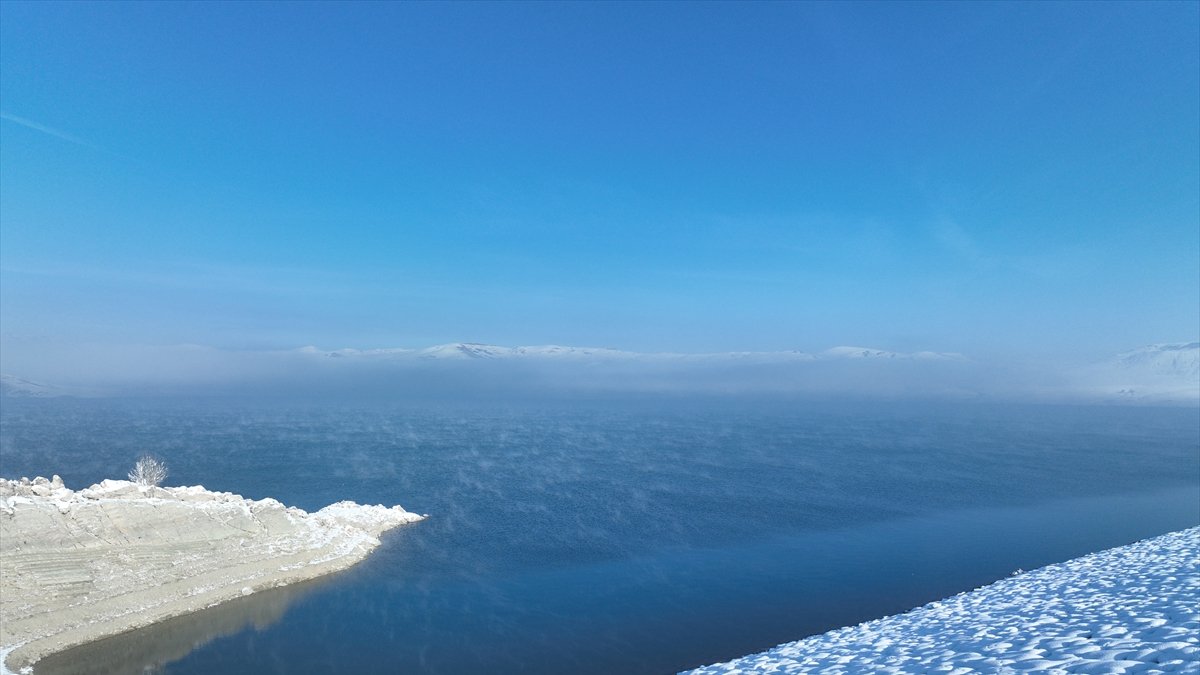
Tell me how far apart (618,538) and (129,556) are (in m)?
26.4

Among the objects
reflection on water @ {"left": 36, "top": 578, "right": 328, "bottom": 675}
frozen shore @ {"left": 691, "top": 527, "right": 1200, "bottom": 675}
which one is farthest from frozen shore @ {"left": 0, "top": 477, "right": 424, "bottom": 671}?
frozen shore @ {"left": 691, "top": 527, "right": 1200, "bottom": 675}

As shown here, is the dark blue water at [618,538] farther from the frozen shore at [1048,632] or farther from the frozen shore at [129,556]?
the frozen shore at [1048,632]

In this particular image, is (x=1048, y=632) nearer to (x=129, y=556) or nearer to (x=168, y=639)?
(x=168, y=639)

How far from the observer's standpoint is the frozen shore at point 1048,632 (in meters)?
9.39

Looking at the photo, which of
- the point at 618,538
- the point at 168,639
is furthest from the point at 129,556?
the point at 618,538

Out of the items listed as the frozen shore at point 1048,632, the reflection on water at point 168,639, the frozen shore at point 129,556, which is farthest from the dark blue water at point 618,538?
the frozen shore at point 1048,632

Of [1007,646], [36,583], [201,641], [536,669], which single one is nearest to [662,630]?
[536,669]

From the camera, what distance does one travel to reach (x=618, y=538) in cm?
3931

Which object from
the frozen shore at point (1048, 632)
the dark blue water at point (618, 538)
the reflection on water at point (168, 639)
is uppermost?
the frozen shore at point (1048, 632)

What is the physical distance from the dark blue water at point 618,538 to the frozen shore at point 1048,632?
26.8ft

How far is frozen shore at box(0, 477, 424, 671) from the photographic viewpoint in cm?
2267

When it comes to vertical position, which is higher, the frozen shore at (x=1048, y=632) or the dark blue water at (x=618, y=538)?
the frozen shore at (x=1048, y=632)

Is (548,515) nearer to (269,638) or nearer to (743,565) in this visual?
(743,565)

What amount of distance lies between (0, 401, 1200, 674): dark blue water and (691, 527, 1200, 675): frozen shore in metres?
8.16
